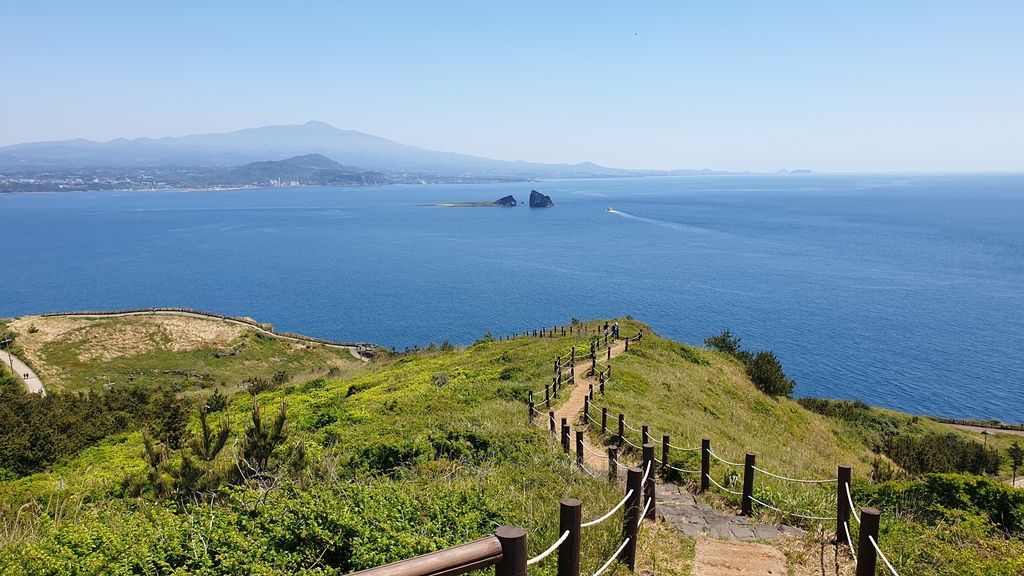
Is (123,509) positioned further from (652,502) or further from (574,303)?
(574,303)

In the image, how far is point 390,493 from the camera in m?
6.31

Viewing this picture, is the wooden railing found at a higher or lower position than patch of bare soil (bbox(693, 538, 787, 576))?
higher

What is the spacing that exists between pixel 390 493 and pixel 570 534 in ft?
9.78

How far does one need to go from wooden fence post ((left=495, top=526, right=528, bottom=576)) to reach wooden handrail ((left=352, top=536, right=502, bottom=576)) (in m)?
0.03

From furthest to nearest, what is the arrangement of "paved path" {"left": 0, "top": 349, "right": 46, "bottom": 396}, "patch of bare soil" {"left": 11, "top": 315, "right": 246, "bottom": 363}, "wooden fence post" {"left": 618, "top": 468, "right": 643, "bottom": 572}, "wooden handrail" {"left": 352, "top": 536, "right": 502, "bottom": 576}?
"patch of bare soil" {"left": 11, "top": 315, "right": 246, "bottom": 363} < "paved path" {"left": 0, "top": 349, "right": 46, "bottom": 396} < "wooden fence post" {"left": 618, "top": 468, "right": 643, "bottom": 572} < "wooden handrail" {"left": 352, "top": 536, "right": 502, "bottom": 576}

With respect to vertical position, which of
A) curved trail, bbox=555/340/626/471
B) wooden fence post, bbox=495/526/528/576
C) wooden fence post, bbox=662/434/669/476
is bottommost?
curved trail, bbox=555/340/626/471

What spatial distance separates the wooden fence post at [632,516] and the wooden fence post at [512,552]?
9.67 ft

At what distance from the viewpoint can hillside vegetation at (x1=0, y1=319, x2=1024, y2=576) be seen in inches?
195

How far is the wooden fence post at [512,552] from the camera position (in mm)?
3191

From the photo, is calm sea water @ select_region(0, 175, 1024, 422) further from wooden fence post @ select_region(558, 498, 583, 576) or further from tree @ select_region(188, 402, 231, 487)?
wooden fence post @ select_region(558, 498, 583, 576)

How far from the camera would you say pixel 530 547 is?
572 cm

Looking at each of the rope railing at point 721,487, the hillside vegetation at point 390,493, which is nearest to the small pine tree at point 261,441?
the hillside vegetation at point 390,493

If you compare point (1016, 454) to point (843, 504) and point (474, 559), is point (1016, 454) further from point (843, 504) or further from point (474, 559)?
point (474, 559)

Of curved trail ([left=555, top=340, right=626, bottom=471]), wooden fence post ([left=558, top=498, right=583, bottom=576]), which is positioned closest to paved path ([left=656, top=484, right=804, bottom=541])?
curved trail ([left=555, top=340, right=626, bottom=471])
